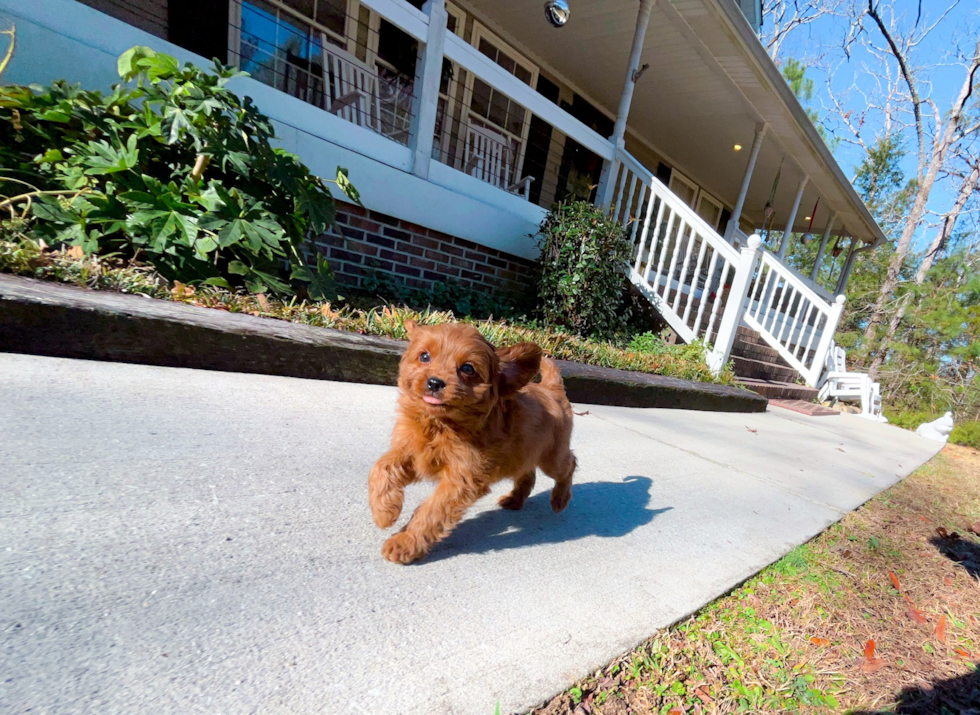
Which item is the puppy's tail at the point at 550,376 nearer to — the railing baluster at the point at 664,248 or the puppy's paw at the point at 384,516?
the puppy's paw at the point at 384,516

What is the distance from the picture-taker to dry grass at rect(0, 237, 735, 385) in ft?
8.64

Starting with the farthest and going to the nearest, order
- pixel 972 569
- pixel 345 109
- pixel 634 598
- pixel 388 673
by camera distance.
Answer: pixel 345 109 → pixel 972 569 → pixel 634 598 → pixel 388 673

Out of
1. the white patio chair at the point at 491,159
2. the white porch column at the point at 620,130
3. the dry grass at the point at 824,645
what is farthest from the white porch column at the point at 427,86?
the dry grass at the point at 824,645

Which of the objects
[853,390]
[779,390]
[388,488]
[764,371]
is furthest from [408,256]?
[853,390]

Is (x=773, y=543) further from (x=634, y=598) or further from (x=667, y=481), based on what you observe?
(x=634, y=598)

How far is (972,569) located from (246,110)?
18.6 feet

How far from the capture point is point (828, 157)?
10680mm

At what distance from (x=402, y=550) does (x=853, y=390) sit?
502 inches

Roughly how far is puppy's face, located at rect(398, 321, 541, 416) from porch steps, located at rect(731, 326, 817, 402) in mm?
7186

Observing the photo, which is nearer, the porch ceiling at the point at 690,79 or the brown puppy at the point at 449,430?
the brown puppy at the point at 449,430

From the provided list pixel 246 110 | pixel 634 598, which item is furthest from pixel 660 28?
pixel 634 598

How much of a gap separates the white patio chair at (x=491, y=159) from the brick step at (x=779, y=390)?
5588 mm

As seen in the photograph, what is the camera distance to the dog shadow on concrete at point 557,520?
1.95 m

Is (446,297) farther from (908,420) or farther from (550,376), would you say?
(908,420)
